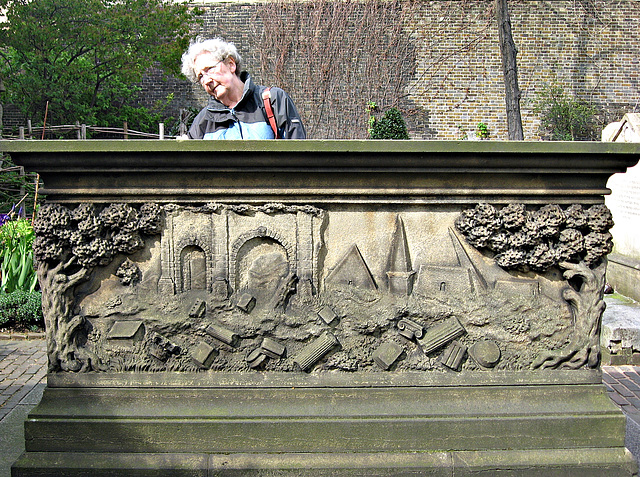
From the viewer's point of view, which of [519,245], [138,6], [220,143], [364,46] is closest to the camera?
[220,143]

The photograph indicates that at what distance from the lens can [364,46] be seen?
15422mm

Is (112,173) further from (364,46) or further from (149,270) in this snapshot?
(364,46)

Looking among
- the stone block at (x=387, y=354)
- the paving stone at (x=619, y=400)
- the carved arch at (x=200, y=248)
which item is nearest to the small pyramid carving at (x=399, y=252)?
the stone block at (x=387, y=354)

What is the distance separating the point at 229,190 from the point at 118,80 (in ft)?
44.1

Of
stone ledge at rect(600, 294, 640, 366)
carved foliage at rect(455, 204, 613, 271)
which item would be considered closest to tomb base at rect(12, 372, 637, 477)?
carved foliage at rect(455, 204, 613, 271)

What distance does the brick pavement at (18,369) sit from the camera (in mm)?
3857

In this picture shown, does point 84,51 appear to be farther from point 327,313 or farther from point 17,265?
point 327,313

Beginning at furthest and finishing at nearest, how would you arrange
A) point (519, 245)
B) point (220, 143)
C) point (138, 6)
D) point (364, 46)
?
point (364, 46) < point (138, 6) < point (519, 245) < point (220, 143)

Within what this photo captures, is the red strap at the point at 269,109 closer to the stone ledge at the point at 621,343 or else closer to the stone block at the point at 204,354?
the stone block at the point at 204,354

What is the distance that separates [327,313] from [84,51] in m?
14.0

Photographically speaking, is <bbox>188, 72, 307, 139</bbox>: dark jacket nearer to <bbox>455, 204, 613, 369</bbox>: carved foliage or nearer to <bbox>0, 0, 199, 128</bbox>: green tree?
<bbox>455, 204, 613, 369</bbox>: carved foliage

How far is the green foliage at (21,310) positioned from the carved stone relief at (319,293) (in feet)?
11.0

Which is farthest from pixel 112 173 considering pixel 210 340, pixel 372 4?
pixel 372 4

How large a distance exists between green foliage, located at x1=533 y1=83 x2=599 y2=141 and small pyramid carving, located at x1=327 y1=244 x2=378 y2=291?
1431 centimetres
